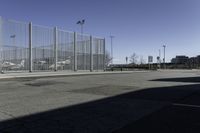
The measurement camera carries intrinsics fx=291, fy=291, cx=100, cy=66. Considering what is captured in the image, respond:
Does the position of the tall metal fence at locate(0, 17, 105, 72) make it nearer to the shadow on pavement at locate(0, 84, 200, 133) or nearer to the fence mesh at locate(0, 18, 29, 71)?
the fence mesh at locate(0, 18, 29, 71)

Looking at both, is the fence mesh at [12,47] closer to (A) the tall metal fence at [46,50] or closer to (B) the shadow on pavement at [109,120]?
(A) the tall metal fence at [46,50]

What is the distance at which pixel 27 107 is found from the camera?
9891 millimetres

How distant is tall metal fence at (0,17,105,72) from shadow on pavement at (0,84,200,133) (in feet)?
67.3

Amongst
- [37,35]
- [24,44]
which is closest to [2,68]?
[24,44]

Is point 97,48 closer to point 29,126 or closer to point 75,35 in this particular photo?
point 75,35

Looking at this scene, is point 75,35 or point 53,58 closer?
point 53,58

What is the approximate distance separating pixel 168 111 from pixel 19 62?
2535 cm

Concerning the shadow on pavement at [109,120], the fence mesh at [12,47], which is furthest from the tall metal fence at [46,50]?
the shadow on pavement at [109,120]

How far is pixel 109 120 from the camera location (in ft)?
26.2

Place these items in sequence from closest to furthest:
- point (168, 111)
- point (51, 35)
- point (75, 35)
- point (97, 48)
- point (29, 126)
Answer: point (29, 126)
point (168, 111)
point (51, 35)
point (75, 35)
point (97, 48)

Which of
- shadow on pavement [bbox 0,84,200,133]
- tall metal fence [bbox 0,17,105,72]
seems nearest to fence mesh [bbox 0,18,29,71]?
tall metal fence [bbox 0,17,105,72]

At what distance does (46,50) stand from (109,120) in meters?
27.6

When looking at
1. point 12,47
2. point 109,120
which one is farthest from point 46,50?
point 109,120

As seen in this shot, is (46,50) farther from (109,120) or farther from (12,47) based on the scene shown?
(109,120)
